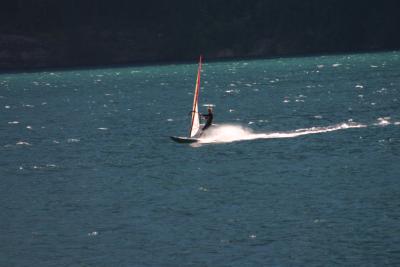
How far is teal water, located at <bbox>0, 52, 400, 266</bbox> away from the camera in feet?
145

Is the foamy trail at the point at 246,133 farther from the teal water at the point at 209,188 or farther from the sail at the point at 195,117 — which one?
the sail at the point at 195,117

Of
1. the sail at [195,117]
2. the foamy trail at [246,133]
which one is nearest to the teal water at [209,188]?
the foamy trail at [246,133]

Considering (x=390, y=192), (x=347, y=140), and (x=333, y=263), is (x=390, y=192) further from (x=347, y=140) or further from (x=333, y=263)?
(x=347, y=140)

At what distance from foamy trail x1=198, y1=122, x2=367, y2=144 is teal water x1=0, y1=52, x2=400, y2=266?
18 cm

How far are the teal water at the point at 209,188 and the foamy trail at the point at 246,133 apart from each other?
185mm

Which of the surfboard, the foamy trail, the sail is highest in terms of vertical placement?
the sail

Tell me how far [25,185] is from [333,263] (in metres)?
28.1

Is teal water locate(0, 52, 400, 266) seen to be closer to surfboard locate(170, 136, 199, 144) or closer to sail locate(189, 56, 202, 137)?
surfboard locate(170, 136, 199, 144)

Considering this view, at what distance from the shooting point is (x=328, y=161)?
2616 inches

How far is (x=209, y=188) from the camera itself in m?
59.1

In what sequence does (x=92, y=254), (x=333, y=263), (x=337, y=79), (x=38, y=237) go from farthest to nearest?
(x=337, y=79) < (x=38, y=237) < (x=92, y=254) < (x=333, y=263)

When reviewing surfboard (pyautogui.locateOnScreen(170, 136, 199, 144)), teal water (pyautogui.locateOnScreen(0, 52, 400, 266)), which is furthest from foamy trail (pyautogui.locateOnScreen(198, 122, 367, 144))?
surfboard (pyautogui.locateOnScreen(170, 136, 199, 144))

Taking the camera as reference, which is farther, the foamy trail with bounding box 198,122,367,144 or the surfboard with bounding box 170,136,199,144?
the foamy trail with bounding box 198,122,367,144

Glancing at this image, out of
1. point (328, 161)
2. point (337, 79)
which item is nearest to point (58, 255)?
point (328, 161)
